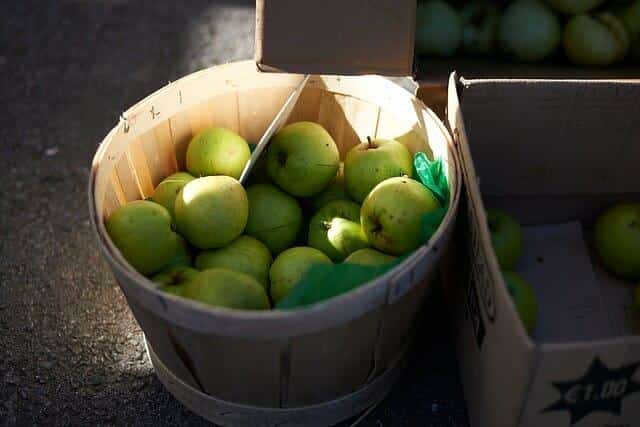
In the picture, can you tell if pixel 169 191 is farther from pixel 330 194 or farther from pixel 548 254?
pixel 548 254

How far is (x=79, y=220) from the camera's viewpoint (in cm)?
195

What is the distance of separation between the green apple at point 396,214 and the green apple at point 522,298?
225 mm

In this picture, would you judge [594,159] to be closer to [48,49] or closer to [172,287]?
[172,287]

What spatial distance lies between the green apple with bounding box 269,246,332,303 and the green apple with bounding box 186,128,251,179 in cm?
29

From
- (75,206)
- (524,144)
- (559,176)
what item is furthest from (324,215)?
(75,206)

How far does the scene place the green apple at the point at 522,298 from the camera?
1.39 metres

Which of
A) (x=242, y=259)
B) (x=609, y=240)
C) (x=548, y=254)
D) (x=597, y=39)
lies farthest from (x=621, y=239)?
(x=242, y=259)

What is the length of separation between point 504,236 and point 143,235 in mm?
781

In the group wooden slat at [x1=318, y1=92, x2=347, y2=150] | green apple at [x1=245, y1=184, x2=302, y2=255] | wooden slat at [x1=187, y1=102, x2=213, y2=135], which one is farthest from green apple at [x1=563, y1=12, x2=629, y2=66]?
wooden slat at [x1=187, y1=102, x2=213, y2=135]

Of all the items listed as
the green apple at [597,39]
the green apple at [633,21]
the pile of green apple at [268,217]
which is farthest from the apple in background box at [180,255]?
the green apple at [633,21]

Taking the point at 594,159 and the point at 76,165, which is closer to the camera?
the point at 594,159

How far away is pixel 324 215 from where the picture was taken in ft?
4.88

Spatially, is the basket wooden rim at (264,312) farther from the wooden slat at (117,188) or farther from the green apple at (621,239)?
the green apple at (621,239)

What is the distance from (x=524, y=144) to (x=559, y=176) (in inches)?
5.8
